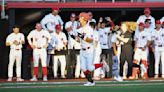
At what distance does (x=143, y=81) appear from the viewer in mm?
15617

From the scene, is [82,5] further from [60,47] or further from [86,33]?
[86,33]

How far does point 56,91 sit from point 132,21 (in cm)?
716

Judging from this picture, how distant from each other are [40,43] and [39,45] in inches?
2.9

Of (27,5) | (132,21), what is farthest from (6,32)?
(132,21)

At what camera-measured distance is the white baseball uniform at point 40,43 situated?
53.5 feet

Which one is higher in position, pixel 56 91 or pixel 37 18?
pixel 37 18

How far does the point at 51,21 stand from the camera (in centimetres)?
1669

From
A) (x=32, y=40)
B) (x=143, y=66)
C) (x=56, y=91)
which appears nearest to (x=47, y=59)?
(x=32, y=40)

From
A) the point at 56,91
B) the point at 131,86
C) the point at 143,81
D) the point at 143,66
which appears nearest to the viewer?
the point at 56,91

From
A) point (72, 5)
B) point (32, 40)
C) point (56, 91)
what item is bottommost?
point (56, 91)

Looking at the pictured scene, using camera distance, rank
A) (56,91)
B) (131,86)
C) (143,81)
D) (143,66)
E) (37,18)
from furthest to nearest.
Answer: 1. (37,18)
2. (143,66)
3. (143,81)
4. (131,86)
5. (56,91)

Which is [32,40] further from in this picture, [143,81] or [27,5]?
[143,81]

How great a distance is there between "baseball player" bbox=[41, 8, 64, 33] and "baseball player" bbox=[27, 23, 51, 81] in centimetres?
45

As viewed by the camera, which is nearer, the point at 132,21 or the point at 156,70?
the point at 156,70
